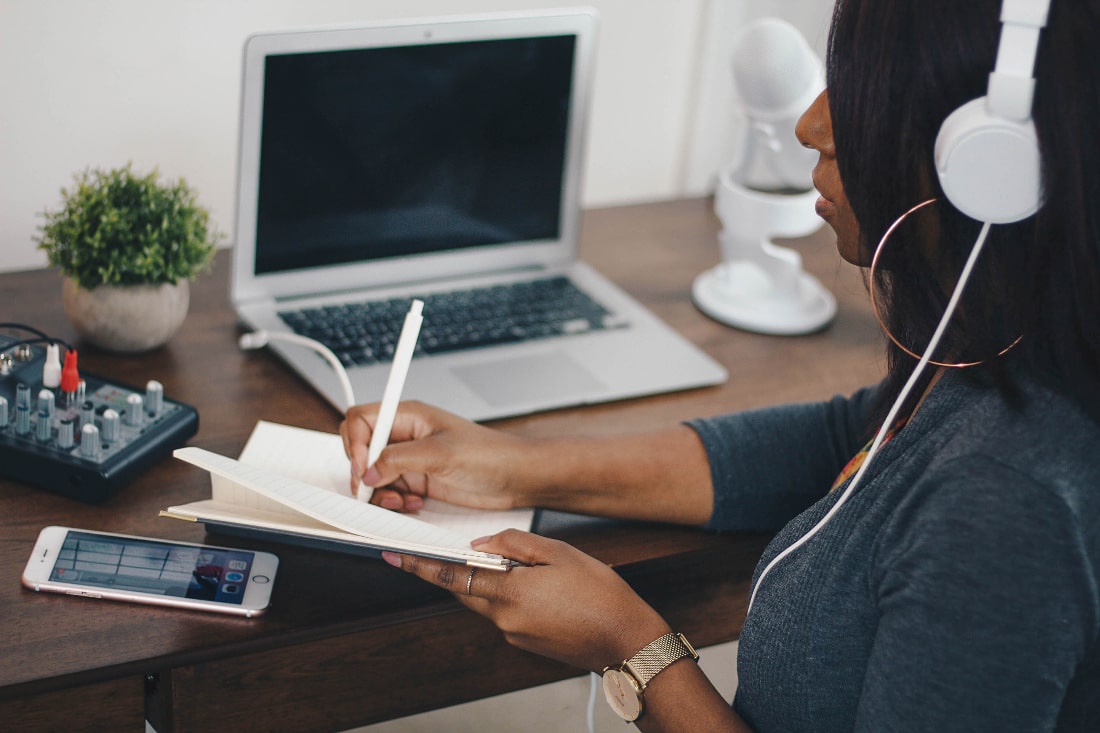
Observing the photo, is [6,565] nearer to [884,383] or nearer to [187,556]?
[187,556]

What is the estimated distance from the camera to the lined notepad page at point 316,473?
945mm

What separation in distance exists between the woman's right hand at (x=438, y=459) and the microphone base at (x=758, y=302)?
19.1 inches

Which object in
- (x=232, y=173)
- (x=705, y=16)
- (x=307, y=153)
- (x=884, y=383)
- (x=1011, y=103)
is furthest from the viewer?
(x=705, y=16)

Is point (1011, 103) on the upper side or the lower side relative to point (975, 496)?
upper

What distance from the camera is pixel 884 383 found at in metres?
1.03

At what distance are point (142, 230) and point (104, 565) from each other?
0.40 meters

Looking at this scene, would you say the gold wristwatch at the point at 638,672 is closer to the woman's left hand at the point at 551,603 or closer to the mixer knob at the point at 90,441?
the woman's left hand at the point at 551,603

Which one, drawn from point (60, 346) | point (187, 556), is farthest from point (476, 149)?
point (187, 556)

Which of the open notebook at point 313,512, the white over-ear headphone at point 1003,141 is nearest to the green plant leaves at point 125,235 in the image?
the open notebook at point 313,512

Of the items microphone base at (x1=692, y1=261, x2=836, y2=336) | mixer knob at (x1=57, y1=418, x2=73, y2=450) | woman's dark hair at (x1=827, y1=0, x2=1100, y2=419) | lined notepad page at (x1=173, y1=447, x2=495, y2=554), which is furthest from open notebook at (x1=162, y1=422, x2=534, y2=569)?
microphone base at (x1=692, y1=261, x2=836, y2=336)

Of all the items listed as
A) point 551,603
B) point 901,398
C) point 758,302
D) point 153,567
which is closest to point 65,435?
point 153,567

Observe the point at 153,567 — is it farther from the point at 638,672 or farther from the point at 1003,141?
the point at 1003,141

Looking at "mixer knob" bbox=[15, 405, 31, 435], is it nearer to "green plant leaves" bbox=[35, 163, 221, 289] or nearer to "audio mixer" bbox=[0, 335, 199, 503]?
"audio mixer" bbox=[0, 335, 199, 503]

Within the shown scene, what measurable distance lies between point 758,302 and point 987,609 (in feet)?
2.68
